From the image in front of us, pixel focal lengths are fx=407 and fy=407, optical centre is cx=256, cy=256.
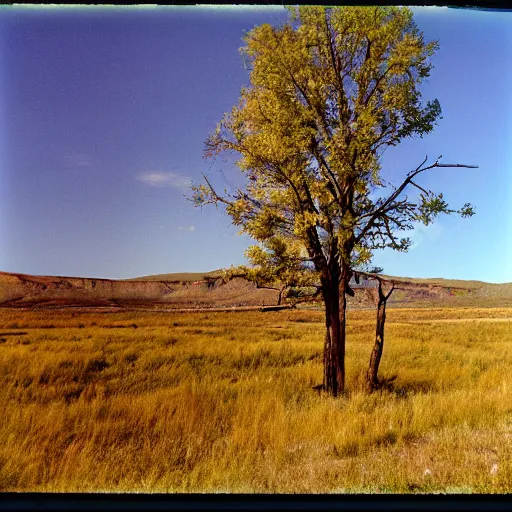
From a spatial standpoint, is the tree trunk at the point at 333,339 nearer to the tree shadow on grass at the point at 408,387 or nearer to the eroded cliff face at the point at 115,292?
the tree shadow on grass at the point at 408,387

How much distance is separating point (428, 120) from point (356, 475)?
5224 mm

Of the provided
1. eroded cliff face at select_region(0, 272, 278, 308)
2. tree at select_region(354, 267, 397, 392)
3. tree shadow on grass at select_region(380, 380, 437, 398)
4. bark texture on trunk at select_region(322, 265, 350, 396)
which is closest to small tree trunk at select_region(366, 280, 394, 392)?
tree at select_region(354, 267, 397, 392)

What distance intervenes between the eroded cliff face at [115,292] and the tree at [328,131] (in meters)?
1.66

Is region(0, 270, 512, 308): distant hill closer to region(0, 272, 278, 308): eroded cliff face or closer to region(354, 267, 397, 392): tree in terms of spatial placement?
region(0, 272, 278, 308): eroded cliff face

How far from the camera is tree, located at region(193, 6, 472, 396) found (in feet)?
20.5

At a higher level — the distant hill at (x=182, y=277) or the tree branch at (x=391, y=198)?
the tree branch at (x=391, y=198)

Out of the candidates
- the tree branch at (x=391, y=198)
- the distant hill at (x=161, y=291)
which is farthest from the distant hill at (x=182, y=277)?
the tree branch at (x=391, y=198)

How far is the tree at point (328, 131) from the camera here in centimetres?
623

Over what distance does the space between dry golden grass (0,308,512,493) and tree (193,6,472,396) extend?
153cm

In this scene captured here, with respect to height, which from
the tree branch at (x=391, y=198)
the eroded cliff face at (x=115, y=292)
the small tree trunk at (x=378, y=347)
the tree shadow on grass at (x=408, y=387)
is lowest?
the tree shadow on grass at (x=408, y=387)

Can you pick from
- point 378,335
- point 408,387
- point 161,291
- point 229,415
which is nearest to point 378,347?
point 378,335
